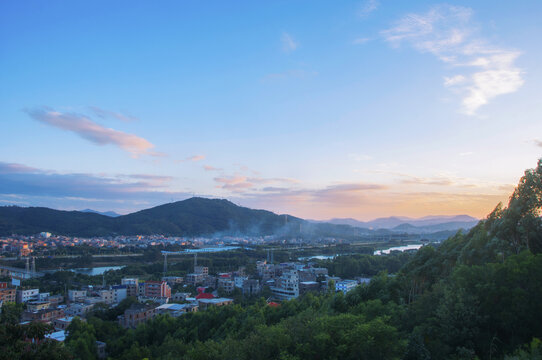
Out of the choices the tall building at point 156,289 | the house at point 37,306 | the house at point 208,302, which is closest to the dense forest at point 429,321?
the house at point 208,302

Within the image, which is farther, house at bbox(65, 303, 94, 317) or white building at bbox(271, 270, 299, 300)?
white building at bbox(271, 270, 299, 300)

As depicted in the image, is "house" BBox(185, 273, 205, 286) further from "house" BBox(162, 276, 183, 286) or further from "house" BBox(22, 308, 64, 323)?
"house" BBox(22, 308, 64, 323)

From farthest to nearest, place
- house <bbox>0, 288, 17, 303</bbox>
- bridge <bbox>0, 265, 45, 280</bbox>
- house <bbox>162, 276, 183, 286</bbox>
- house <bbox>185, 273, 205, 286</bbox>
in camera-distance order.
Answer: bridge <bbox>0, 265, 45, 280</bbox>, house <bbox>185, 273, 205, 286</bbox>, house <bbox>162, 276, 183, 286</bbox>, house <bbox>0, 288, 17, 303</bbox>

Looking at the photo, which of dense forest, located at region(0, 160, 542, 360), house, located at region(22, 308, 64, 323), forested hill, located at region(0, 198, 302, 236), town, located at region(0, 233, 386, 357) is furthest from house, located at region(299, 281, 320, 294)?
forested hill, located at region(0, 198, 302, 236)

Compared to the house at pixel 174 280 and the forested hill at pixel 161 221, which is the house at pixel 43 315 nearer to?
the house at pixel 174 280

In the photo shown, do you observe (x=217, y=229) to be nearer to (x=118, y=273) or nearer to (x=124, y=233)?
(x=124, y=233)

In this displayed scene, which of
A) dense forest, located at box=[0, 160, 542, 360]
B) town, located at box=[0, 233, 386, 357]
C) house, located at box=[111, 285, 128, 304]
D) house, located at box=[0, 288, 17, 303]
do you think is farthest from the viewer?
house, located at box=[111, 285, 128, 304]

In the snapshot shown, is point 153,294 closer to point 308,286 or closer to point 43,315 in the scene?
point 43,315
